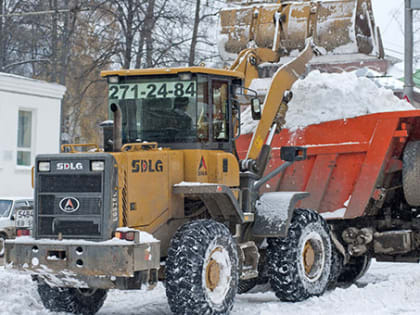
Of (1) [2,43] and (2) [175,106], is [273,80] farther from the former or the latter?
(1) [2,43]

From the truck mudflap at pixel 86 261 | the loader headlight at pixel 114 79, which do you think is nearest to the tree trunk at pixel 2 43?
the loader headlight at pixel 114 79

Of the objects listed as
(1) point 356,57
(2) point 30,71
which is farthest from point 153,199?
(2) point 30,71

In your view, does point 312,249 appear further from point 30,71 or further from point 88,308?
point 30,71

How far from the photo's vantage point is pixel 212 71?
8578mm

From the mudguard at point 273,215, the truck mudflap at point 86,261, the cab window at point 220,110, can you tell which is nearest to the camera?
the truck mudflap at point 86,261

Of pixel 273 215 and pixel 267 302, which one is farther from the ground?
pixel 273 215

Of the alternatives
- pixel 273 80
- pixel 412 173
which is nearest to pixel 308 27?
pixel 273 80

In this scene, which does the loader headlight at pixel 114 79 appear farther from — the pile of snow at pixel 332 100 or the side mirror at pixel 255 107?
the pile of snow at pixel 332 100

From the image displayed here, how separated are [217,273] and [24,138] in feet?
52.2

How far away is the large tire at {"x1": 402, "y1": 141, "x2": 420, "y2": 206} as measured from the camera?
10.6 m

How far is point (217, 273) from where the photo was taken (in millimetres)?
7922

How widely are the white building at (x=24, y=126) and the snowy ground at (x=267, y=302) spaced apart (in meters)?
11.8

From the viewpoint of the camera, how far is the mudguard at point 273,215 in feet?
30.0

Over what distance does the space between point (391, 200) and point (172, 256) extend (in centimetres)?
464
